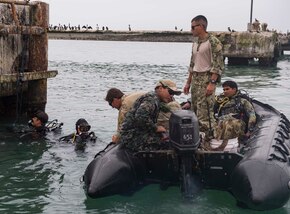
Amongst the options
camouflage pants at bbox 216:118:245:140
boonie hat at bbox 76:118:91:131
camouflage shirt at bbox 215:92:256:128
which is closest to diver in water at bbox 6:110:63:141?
boonie hat at bbox 76:118:91:131

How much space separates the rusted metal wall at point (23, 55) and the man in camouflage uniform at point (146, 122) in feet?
19.8

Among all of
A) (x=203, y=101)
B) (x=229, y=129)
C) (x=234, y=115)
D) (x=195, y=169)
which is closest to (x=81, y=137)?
(x=203, y=101)

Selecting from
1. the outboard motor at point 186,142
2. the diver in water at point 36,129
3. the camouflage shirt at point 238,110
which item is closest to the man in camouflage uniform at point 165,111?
the outboard motor at point 186,142

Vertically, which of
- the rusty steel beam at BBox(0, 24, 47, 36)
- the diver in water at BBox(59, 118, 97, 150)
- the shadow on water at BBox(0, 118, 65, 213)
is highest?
the rusty steel beam at BBox(0, 24, 47, 36)

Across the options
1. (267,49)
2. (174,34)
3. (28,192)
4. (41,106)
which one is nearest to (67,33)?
(174,34)

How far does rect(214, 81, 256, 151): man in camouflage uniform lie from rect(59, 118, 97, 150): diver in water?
3.60m

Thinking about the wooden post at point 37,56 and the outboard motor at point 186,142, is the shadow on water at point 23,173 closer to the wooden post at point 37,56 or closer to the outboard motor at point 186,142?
the wooden post at point 37,56

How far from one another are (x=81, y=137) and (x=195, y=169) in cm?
506

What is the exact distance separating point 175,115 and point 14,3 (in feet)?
27.5

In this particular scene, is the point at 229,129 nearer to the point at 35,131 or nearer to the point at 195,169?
the point at 195,169

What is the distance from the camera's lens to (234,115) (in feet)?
32.0

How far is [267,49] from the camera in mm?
48000

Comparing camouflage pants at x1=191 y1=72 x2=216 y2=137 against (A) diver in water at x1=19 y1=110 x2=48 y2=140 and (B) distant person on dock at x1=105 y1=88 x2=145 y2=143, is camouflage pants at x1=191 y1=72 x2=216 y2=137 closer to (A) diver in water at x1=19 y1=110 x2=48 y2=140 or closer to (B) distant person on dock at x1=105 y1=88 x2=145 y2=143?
(B) distant person on dock at x1=105 y1=88 x2=145 y2=143

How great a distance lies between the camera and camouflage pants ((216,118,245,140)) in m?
9.23
